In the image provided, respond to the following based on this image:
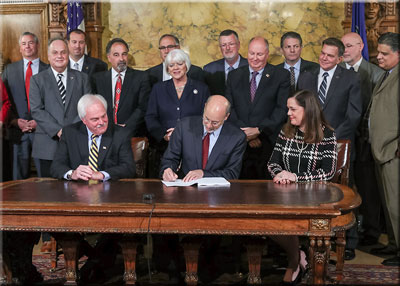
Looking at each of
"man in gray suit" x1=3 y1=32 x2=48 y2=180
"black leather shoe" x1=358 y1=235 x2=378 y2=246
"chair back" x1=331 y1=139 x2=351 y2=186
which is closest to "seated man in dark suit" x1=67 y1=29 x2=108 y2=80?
"man in gray suit" x1=3 y1=32 x2=48 y2=180

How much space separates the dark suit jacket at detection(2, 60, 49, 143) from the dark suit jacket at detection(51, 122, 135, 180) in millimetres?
1635

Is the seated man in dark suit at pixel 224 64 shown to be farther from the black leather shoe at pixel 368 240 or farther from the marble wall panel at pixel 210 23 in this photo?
the black leather shoe at pixel 368 240

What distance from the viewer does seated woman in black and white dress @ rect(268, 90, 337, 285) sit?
4750 mm

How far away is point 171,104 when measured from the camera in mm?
5902

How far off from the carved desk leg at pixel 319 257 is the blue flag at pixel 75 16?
204 inches

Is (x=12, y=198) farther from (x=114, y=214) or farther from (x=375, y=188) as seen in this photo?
(x=375, y=188)

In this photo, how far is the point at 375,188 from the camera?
6.25 m

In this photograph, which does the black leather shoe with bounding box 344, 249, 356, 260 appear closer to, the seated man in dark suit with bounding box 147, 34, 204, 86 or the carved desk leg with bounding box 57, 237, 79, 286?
the seated man in dark suit with bounding box 147, 34, 204, 86

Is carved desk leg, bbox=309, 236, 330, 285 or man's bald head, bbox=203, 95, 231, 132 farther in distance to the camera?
man's bald head, bbox=203, 95, 231, 132

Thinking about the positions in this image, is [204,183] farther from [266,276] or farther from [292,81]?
[292,81]

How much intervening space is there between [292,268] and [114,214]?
1.51 m

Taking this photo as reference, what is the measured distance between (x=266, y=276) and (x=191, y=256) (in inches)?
42.5

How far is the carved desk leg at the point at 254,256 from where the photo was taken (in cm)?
412

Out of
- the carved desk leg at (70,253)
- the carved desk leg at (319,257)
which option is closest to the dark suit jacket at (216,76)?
the carved desk leg at (70,253)
